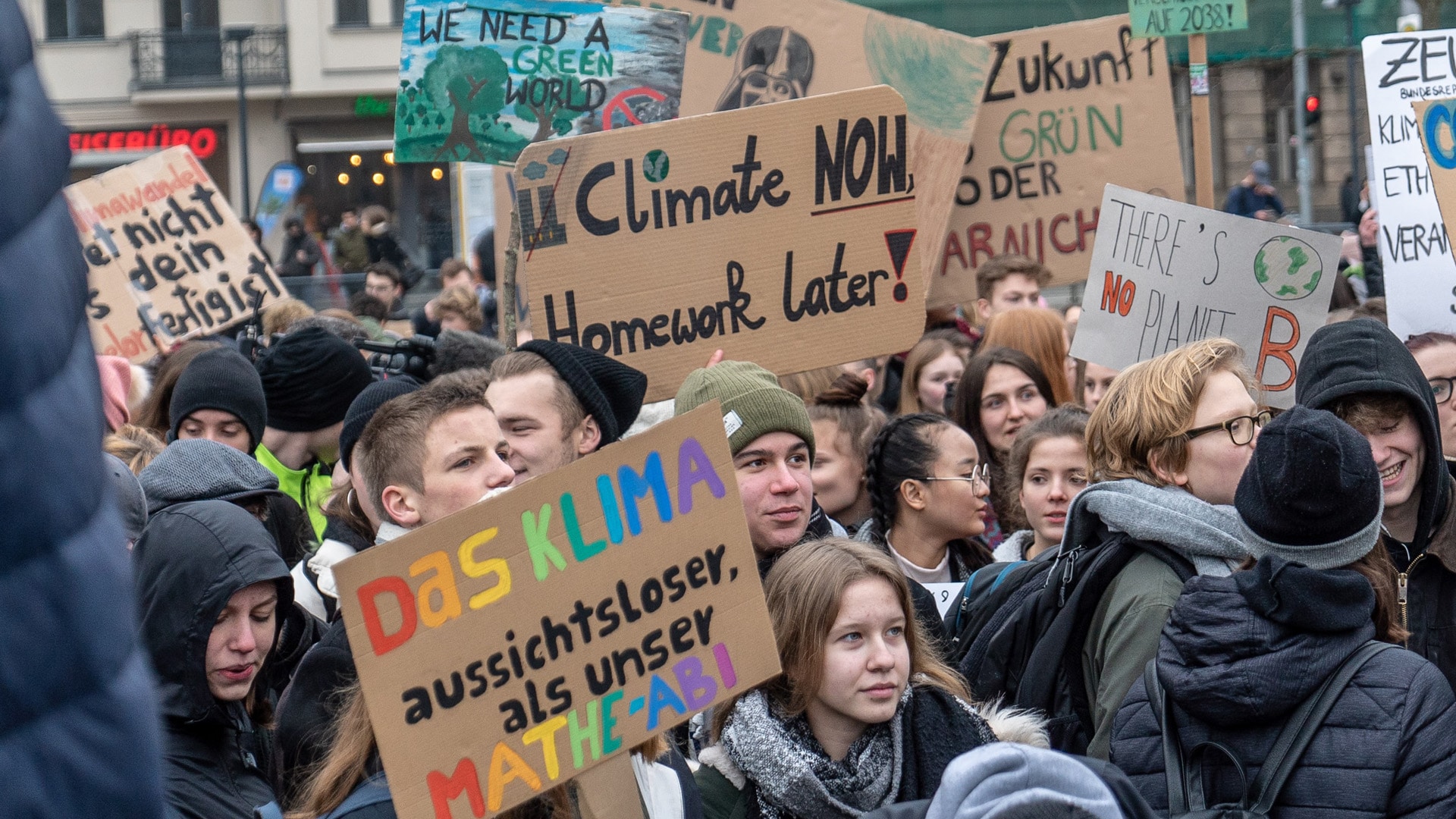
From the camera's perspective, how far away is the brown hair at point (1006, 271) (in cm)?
727

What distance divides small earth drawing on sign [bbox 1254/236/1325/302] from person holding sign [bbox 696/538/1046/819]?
2.60 meters

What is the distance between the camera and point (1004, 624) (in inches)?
136

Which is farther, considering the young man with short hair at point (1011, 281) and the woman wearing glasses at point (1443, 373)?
the young man with short hair at point (1011, 281)

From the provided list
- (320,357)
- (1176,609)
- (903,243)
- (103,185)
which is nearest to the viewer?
(1176,609)

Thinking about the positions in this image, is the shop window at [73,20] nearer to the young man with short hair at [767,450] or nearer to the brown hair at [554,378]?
the brown hair at [554,378]

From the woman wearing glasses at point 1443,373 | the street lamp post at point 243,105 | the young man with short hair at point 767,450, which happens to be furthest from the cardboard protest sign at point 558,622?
→ the street lamp post at point 243,105

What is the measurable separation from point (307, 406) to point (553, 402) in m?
1.67

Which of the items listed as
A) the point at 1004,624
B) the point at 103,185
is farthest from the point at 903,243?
the point at 103,185

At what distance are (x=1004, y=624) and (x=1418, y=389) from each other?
3.45ft

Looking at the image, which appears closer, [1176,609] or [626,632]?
[626,632]

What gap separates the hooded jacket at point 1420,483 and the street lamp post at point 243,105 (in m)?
30.8

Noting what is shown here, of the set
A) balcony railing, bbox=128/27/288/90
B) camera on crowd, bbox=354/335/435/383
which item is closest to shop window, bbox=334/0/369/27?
balcony railing, bbox=128/27/288/90

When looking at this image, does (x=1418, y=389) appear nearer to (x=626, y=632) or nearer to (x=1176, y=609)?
(x=1176, y=609)

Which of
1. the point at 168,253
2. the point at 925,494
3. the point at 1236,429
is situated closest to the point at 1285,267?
the point at 925,494
